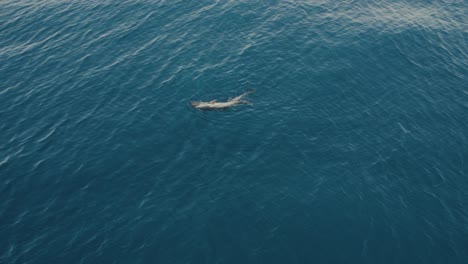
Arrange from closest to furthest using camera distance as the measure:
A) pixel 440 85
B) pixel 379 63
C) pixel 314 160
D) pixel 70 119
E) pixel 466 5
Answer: pixel 314 160, pixel 70 119, pixel 440 85, pixel 379 63, pixel 466 5

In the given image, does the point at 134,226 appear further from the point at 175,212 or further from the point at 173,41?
the point at 173,41

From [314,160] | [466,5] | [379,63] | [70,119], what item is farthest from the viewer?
[466,5]

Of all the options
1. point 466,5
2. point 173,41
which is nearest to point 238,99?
point 173,41

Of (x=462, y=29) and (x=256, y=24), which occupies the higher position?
(x=256, y=24)

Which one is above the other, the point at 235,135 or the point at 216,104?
the point at 216,104

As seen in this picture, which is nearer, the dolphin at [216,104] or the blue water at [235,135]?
Result: the blue water at [235,135]

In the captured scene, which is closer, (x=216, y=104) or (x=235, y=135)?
(x=235, y=135)

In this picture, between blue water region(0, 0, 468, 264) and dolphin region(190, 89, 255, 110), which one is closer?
blue water region(0, 0, 468, 264)

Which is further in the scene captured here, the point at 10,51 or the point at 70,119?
the point at 10,51
